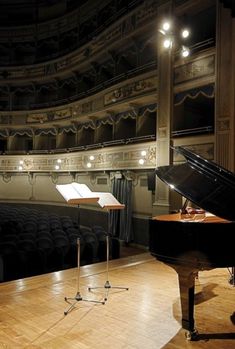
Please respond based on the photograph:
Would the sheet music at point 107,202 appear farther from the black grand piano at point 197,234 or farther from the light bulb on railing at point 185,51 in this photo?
the light bulb on railing at point 185,51

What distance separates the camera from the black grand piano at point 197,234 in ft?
8.61

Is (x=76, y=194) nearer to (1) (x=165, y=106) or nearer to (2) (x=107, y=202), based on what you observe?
(2) (x=107, y=202)

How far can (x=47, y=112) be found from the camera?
47.7ft

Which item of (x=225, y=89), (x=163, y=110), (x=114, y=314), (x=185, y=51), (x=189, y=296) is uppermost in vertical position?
(x=185, y=51)

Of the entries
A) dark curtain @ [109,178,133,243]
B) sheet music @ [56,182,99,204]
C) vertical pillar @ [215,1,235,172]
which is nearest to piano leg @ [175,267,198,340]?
sheet music @ [56,182,99,204]

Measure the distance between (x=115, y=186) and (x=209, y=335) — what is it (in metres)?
7.78

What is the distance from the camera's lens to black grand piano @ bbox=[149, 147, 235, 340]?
8.61ft

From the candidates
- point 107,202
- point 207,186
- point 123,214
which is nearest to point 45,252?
point 107,202

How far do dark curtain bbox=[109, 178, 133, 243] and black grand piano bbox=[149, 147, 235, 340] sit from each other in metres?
6.79

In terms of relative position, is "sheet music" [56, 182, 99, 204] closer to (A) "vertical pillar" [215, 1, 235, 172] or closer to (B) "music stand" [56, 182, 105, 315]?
(B) "music stand" [56, 182, 105, 315]

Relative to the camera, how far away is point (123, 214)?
32.8ft

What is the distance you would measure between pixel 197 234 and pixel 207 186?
470 millimetres

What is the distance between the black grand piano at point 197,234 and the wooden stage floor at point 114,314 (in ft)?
0.99

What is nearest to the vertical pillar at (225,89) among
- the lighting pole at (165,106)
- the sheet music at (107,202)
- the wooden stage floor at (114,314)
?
the lighting pole at (165,106)
